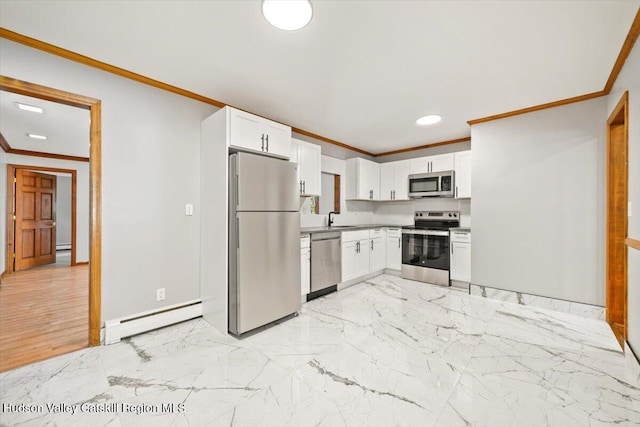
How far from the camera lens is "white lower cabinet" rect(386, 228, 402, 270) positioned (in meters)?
4.80

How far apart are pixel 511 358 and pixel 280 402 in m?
1.81

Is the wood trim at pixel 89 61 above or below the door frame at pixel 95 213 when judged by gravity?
above

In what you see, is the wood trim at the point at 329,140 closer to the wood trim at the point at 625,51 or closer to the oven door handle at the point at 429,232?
the oven door handle at the point at 429,232

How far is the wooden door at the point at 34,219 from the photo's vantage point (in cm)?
539

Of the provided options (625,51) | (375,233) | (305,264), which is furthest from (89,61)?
(625,51)

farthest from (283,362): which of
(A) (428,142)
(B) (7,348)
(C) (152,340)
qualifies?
(A) (428,142)

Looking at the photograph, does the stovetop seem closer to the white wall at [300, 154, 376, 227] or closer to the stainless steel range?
the stainless steel range

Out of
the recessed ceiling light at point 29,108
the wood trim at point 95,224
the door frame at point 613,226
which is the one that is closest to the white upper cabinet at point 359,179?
the door frame at point 613,226

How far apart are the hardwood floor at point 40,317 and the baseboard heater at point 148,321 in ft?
0.74

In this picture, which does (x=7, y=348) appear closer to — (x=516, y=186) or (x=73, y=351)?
(x=73, y=351)

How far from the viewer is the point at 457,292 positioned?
387 cm

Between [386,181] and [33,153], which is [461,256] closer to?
[386,181]

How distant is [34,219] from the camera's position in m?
5.73

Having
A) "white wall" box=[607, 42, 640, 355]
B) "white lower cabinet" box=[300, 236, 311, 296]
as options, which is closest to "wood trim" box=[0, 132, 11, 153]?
"white lower cabinet" box=[300, 236, 311, 296]
